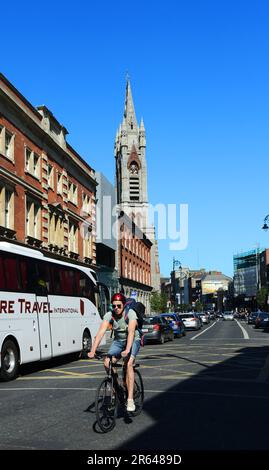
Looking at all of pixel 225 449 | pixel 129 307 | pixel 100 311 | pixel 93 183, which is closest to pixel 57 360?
pixel 100 311

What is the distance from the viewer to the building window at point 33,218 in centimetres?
3306

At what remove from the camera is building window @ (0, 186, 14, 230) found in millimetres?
29266

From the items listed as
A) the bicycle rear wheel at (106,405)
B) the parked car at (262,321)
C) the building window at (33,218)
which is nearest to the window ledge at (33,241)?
the building window at (33,218)

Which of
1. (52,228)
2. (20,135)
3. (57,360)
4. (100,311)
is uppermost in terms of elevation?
(20,135)

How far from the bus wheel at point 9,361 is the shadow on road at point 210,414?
4.49 meters

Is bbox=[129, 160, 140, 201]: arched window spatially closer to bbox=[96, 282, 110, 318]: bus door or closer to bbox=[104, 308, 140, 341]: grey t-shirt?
bbox=[96, 282, 110, 318]: bus door

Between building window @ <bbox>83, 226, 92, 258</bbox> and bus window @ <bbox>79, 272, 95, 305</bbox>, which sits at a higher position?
building window @ <bbox>83, 226, 92, 258</bbox>

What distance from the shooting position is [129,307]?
8734 millimetres

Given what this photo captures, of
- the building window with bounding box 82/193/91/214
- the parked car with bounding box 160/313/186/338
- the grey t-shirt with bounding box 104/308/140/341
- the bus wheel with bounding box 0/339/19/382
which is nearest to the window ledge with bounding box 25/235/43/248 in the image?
the parked car with bounding box 160/313/186/338

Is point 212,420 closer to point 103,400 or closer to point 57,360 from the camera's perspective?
point 103,400

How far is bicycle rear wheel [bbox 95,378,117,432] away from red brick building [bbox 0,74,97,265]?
2131 cm

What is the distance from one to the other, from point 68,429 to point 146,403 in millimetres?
2484

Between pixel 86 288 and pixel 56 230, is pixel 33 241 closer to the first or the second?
pixel 56 230

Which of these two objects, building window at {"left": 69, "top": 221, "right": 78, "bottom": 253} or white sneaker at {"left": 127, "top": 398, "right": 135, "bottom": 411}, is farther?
building window at {"left": 69, "top": 221, "right": 78, "bottom": 253}
